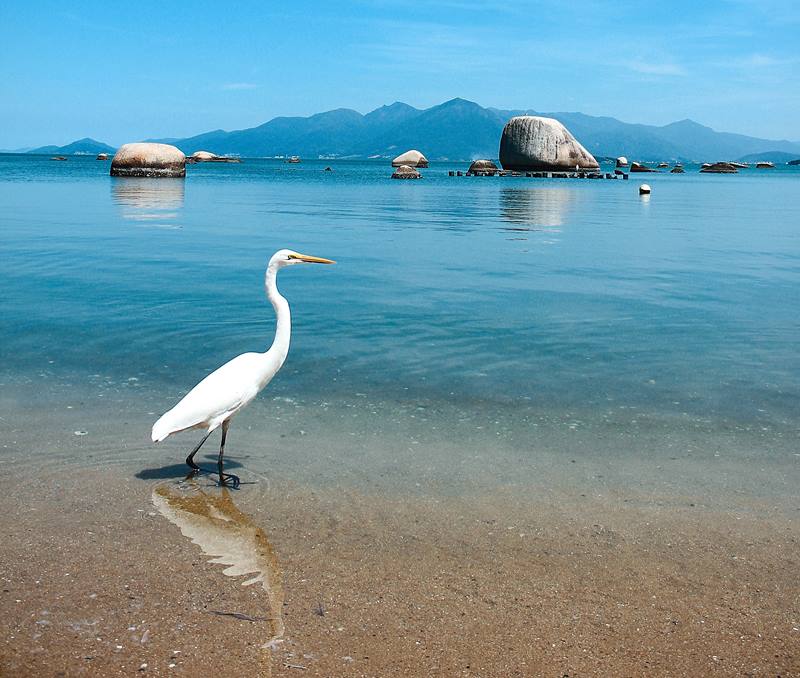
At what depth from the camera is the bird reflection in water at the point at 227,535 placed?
423 centimetres

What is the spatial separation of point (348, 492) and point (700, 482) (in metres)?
2.63

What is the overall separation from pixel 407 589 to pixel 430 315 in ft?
25.2

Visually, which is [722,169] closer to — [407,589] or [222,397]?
[222,397]

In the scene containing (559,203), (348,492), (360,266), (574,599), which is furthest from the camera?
(559,203)

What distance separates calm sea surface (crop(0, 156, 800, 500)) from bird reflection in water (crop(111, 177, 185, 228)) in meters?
1.55

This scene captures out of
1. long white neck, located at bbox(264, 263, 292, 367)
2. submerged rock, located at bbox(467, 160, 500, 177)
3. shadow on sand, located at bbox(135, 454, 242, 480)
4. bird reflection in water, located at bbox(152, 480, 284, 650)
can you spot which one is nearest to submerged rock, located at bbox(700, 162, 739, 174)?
submerged rock, located at bbox(467, 160, 500, 177)

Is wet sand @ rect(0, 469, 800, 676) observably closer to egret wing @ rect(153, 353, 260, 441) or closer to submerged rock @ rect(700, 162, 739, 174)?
egret wing @ rect(153, 353, 260, 441)

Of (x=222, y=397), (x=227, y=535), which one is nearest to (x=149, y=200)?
(x=222, y=397)

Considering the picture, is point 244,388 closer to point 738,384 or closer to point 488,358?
point 488,358

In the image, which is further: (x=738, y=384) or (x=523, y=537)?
(x=738, y=384)

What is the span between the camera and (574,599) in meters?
4.30

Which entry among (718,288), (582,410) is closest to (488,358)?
(582,410)

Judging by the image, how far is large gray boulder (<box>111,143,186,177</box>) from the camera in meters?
52.9

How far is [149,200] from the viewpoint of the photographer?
35031mm
